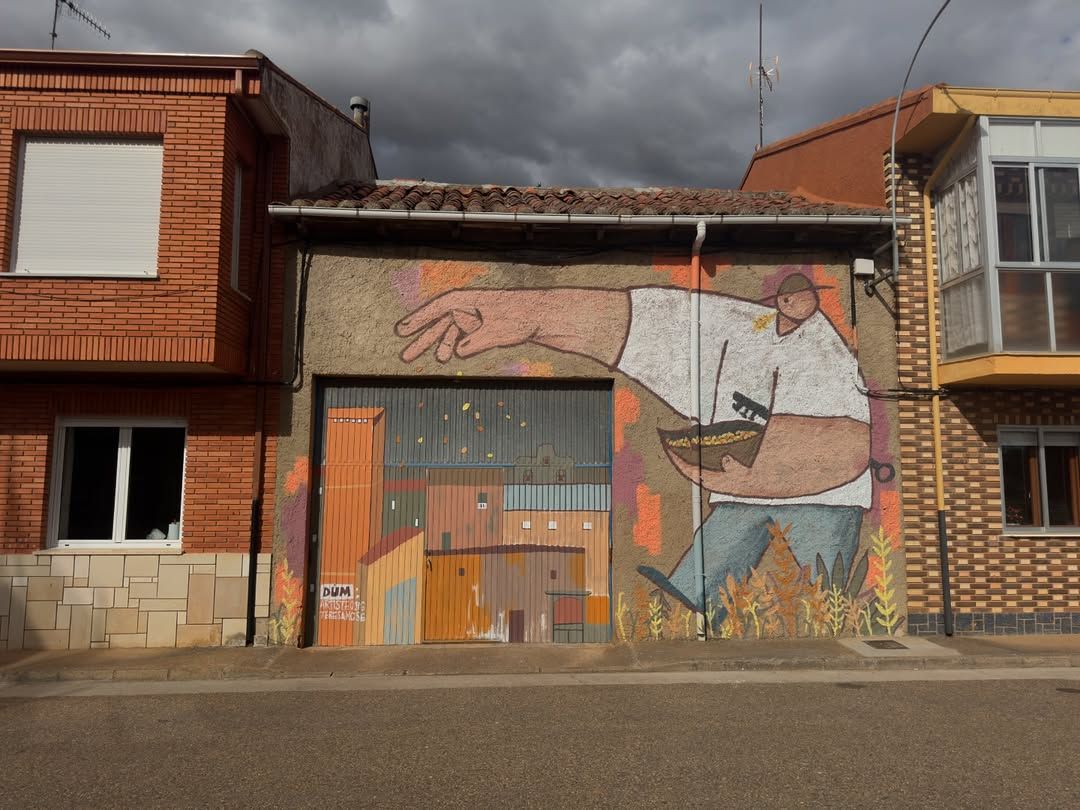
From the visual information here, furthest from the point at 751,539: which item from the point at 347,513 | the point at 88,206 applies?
the point at 88,206

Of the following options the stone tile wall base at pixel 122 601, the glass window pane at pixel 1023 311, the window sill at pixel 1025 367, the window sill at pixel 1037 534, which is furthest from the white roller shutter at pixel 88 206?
the window sill at pixel 1037 534

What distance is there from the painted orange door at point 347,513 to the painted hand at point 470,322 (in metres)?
1.00

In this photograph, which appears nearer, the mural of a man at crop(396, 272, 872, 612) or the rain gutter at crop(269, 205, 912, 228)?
the rain gutter at crop(269, 205, 912, 228)

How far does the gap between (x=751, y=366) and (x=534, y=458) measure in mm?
2719

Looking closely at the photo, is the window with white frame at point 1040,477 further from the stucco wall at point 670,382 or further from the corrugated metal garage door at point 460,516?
the corrugated metal garage door at point 460,516

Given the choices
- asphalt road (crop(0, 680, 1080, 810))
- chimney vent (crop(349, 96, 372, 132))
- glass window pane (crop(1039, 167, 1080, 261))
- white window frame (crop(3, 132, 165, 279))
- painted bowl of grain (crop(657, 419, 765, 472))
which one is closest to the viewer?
asphalt road (crop(0, 680, 1080, 810))

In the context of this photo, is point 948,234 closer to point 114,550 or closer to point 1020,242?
point 1020,242

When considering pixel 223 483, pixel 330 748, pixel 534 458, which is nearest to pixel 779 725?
pixel 330 748

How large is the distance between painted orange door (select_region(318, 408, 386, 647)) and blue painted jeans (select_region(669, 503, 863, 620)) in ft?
11.5

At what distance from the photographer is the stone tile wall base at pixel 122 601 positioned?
720 centimetres

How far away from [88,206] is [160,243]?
3.07 feet

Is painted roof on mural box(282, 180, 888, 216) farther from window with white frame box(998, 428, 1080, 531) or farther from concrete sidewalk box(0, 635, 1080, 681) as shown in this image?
concrete sidewalk box(0, 635, 1080, 681)

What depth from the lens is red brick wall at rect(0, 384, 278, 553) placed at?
7309 mm

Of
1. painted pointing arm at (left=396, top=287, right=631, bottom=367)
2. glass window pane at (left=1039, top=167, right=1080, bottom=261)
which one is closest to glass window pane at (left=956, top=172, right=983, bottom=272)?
glass window pane at (left=1039, top=167, right=1080, bottom=261)
